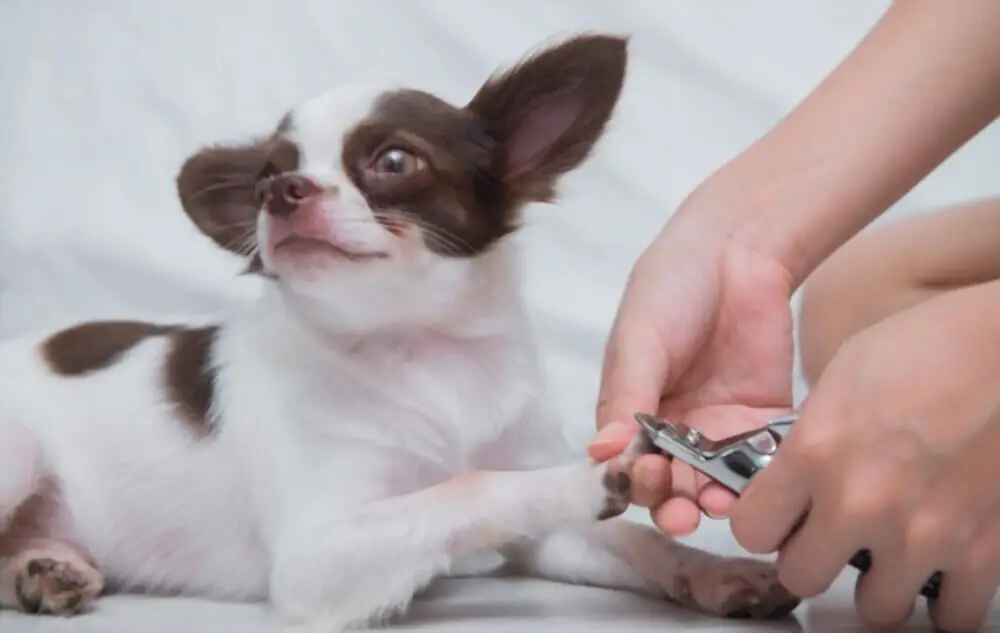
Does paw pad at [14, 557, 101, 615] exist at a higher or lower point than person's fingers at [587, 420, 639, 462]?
lower

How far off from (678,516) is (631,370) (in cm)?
16

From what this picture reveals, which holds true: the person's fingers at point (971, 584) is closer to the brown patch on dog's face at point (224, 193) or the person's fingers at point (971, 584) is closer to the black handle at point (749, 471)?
the black handle at point (749, 471)

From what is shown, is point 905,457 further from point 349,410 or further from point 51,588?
point 51,588

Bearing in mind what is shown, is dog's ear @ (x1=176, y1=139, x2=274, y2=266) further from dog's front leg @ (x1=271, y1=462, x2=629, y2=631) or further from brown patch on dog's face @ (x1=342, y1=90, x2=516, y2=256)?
dog's front leg @ (x1=271, y1=462, x2=629, y2=631)

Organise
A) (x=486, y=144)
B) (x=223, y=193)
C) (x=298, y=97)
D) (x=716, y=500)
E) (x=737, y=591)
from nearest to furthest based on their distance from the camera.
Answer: (x=716, y=500), (x=737, y=591), (x=486, y=144), (x=223, y=193), (x=298, y=97)

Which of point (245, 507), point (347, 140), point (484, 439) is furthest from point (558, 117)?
point (245, 507)

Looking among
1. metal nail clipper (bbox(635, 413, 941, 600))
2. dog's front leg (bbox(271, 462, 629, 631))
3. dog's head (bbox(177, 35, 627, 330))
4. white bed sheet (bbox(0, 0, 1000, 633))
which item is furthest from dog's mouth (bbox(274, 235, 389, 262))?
white bed sheet (bbox(0, 0, 1000, 633))

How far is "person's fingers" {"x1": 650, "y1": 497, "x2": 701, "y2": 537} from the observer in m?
0.95

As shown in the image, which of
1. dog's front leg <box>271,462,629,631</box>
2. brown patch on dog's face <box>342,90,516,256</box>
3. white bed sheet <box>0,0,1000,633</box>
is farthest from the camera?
white bed sheet <box>0,0,1000,633</box>

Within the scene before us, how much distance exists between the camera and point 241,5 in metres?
2.27

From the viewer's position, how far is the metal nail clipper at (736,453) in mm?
920

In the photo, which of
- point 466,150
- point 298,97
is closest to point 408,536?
point 466,150

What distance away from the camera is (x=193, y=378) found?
1.33 meters

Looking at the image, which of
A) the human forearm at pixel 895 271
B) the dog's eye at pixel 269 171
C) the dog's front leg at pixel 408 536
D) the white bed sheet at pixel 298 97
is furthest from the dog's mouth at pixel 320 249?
the white bed sheet at pixel 298 97
